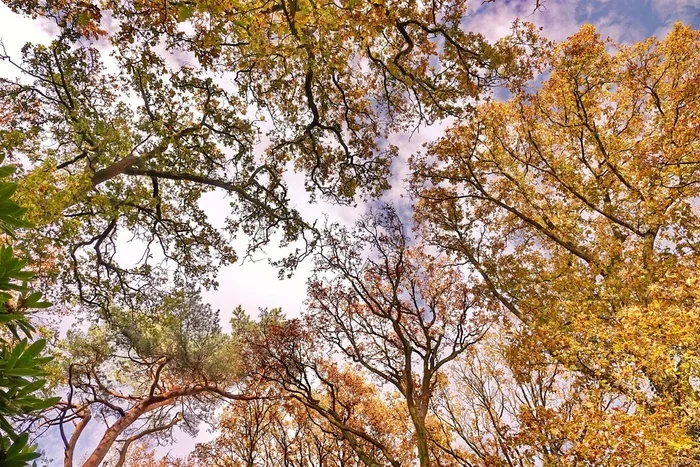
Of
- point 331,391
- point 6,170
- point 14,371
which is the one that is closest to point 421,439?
point 331,391

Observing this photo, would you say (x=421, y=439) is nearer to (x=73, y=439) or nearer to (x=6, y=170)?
(x=6, y=170)

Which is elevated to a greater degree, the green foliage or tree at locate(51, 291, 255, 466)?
tree at locate(51, 291, 255, 466)

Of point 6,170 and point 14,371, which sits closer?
point 14,371

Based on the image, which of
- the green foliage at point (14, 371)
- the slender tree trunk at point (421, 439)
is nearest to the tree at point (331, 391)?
the slender tree trunk at point (421, 439)

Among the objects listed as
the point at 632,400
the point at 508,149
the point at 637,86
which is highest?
the point at 637,86

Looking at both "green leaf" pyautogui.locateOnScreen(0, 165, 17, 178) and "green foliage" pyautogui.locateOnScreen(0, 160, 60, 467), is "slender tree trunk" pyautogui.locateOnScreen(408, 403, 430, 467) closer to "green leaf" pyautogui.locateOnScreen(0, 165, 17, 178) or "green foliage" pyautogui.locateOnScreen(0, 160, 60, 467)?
"green foliage" pyautogui.locateOnScreen(0, 160, 60, 467)

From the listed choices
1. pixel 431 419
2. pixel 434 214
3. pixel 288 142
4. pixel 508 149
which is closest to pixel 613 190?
pixel 508 149

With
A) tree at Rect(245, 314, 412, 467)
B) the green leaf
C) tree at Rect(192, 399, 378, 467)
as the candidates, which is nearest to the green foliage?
the green leaf

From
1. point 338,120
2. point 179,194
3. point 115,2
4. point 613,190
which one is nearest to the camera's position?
point 115,2

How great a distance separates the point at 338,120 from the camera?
916cm

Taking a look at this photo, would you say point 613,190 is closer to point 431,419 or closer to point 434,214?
point 434,214

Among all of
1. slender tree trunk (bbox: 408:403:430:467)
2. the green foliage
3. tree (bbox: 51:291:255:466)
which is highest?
tree (bbox: 51:291:255:466)

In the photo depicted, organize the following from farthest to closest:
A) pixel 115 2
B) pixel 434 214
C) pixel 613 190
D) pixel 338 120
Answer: pixel 434 214 < pixel 613 190 < pixel 338 120 < pixel 115 2

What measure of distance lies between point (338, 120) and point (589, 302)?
7598mm
